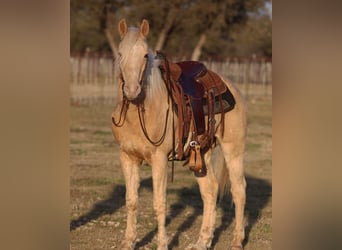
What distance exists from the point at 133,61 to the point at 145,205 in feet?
11.9

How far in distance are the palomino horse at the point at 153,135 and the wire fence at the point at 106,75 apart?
18.6 m

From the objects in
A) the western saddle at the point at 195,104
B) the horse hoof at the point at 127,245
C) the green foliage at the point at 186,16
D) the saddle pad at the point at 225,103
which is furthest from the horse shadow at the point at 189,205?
the green foliage at the point at 186,16

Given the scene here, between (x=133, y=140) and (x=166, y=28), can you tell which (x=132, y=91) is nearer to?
(x=133, y=140)

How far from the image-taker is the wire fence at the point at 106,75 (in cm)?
2589

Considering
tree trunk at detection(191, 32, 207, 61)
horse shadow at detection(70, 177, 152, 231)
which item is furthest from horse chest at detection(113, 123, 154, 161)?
tree trunk at detection(191, 32, 207, 61)

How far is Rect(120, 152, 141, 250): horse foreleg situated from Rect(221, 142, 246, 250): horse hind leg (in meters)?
1.01

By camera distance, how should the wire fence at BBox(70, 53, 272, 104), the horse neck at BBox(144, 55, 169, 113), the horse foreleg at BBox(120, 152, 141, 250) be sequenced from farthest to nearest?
the wire fence at BBox(70, 53, 272, 104)
the horse foreleg at BBox(120, 152, 141, 250)
the horse neck at BBox(144, 55, 169, 113)

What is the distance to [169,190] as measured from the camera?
9.26 metres

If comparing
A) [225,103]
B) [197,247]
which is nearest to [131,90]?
[225,103]

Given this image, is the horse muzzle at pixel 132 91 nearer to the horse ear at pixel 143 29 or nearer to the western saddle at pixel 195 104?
the horse ear at pixel 143 29

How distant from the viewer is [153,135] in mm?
5320

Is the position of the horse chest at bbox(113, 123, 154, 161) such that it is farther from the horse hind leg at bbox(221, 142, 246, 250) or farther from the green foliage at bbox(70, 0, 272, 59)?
the green foliage at bbox(70, 0, 272, 59)

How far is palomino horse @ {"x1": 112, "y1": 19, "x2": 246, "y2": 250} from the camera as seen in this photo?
4805 millimetres

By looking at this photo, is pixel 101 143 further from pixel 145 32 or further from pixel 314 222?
pixel 314 222
